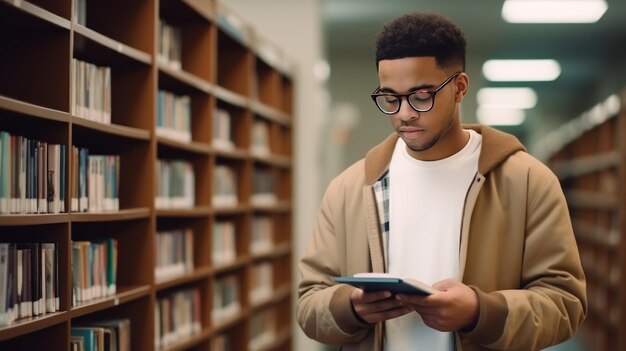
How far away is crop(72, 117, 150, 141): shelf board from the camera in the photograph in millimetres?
2621

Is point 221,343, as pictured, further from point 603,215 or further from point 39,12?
point 603,215

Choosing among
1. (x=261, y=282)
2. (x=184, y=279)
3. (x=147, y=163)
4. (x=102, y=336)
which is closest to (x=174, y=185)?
(x=184, y=279)

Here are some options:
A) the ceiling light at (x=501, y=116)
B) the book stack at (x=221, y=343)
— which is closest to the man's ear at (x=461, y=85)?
the book stack at (x=221, y=343)

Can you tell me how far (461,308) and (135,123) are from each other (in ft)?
6.39

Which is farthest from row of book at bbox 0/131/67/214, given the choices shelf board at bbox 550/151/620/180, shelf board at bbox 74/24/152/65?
shelf board at bbox 550/151/620/180

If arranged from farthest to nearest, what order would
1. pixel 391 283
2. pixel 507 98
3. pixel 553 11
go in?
pixel 507 98 → pixel 553 11 → pixel 391 283

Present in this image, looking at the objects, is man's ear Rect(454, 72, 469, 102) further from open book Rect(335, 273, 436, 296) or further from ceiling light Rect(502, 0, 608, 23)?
ceiling light Rect(502, 0, 608, 23)

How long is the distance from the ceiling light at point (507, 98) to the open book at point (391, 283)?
36.1 feet

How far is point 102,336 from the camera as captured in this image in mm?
2826

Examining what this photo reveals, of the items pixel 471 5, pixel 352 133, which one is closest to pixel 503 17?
pixel 471 5

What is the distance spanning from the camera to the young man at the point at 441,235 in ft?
5.90

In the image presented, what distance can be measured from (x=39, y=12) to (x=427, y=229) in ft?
4.23

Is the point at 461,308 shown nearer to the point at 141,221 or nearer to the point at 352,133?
the point at 141,221

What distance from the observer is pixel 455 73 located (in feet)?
6.22
